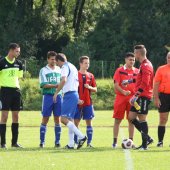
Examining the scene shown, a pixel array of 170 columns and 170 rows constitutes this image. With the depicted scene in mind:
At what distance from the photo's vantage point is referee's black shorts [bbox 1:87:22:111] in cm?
1764

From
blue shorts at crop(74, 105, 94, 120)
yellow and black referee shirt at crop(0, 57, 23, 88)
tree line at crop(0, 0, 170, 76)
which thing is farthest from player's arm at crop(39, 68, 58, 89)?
tree line at crop(0, 0, 170, 76)

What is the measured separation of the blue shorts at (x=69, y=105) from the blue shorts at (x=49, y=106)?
4.24 ft

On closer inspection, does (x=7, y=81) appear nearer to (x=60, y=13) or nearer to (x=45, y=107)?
(x=45, y=107)

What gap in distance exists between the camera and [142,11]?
226 feet

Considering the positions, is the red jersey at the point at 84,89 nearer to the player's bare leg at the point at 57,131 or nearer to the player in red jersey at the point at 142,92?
the player's bare leg at the point at 57,131

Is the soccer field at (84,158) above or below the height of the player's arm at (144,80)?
below

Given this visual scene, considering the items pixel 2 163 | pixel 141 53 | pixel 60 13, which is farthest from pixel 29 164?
pixel 60 13

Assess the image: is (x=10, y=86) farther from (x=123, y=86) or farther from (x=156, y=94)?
(x=156, y=94)

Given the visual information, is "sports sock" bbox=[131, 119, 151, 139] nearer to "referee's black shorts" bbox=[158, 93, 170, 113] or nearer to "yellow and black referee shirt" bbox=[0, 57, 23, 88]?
"referee's black shorts" bbox=[158, 93, 170, 113]

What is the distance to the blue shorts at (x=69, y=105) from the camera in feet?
55.5

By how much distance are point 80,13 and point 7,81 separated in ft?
173

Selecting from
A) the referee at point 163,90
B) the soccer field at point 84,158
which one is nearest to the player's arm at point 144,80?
the referee at point 163,90

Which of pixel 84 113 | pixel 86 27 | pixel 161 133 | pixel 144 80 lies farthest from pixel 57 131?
pixel 86 27

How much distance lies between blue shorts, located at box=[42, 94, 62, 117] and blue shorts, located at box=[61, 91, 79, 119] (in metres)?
1.29
